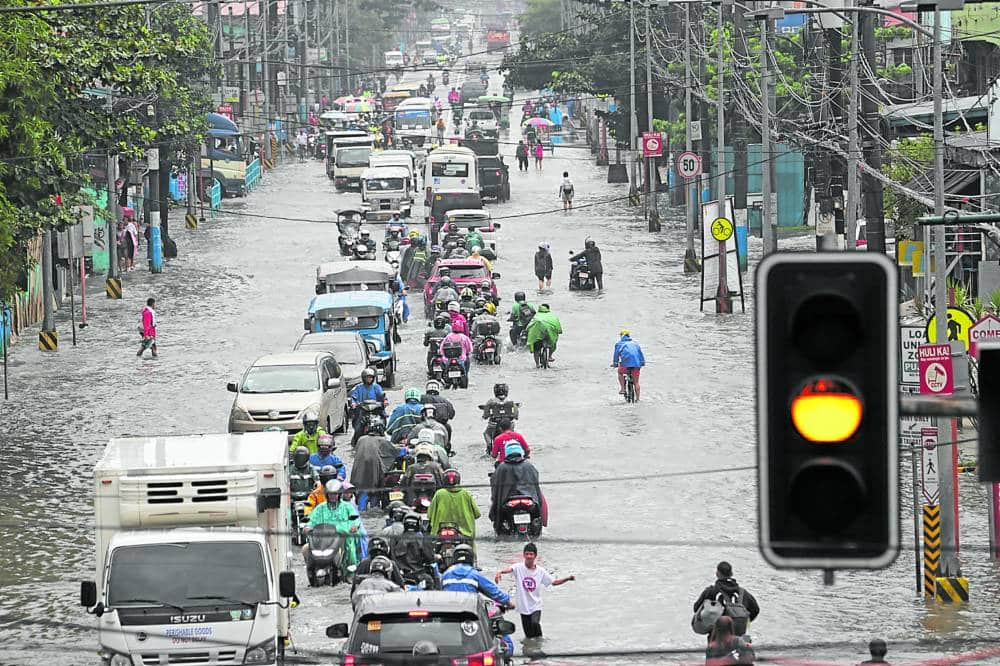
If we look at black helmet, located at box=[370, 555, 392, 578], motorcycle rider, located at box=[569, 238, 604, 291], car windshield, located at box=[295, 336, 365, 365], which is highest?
motorcycle rider, located at box=[569, 238, 604, 291]

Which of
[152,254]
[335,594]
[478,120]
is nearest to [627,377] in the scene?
[335,594]

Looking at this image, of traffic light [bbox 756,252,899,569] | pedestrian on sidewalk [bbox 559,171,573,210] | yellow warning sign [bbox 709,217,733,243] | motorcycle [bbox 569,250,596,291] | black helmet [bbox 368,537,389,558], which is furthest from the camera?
pedestrian on sidewalk [bbox 559,171,573,210]

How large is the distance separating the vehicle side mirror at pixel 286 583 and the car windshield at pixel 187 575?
15cm

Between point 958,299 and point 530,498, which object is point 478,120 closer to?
point 958,299

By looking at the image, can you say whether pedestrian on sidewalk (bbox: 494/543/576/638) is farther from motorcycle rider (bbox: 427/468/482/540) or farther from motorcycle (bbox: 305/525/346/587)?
motorcycle (bbox: 305/525/346/587)

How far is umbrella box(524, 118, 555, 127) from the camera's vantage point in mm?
108100

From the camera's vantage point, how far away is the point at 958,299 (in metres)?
33.0

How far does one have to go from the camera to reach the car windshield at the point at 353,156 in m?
83.1

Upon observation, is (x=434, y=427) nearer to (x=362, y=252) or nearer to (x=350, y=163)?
(x=362, y=252)

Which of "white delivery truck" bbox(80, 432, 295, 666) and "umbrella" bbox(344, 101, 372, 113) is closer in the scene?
"white delivery truck" bbox(80, 432, 295, 666)

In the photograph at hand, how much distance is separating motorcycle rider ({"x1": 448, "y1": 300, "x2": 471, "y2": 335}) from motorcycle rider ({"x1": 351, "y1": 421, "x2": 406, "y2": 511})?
12.7 m

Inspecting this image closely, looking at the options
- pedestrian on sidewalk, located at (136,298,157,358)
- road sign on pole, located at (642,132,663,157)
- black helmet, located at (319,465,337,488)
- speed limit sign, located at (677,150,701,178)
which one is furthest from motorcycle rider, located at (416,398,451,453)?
road sign on pole, located at (642,132,663,157)

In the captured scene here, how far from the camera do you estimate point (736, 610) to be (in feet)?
57.4

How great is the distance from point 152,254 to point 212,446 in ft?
128
